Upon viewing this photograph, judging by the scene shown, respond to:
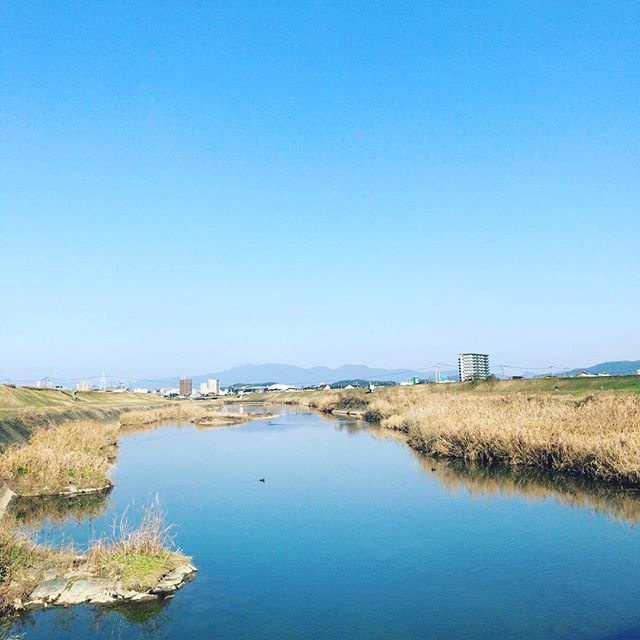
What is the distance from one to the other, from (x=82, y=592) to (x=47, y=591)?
2.91ft

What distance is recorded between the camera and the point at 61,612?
1421 centimetres

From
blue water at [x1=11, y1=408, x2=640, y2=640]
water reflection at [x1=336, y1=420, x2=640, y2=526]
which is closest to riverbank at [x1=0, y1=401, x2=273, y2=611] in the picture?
blue water at [x1=11, y1=408, x2=640, y2=640]

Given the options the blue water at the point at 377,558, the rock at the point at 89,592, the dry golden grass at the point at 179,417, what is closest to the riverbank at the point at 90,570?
the rock at the point at 89,592

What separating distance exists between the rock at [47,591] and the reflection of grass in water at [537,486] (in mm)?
18593

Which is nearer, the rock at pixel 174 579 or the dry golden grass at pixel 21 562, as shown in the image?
the dry golden grass at pixel 21 562

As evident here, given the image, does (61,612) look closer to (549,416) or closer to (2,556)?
(2,556)

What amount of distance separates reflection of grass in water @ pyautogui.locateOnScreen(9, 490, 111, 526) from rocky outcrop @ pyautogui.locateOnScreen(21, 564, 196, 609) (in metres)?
8.01

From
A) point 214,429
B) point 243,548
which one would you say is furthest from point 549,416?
point 214,429

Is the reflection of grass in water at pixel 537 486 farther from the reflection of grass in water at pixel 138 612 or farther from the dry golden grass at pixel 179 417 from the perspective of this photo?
the dry golden grass at pixel 179 417

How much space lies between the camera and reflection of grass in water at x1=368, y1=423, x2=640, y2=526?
2339cm

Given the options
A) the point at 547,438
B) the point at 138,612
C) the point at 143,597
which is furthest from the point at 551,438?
the point at 138,612

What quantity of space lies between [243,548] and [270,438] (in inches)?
1409

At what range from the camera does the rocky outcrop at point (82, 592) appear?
47.7 ft

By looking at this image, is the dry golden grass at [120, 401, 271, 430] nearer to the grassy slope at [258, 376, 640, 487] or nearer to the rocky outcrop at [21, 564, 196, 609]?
the grassy slope at [258, 376, 640, 487]
